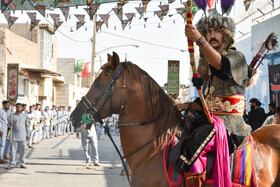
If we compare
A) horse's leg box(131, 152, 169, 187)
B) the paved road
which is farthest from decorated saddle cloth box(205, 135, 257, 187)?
the paved road

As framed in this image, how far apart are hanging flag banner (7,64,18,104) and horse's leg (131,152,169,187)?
11266mm

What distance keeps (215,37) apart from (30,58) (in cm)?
2783

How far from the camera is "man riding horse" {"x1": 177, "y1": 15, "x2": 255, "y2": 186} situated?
3.14 metres

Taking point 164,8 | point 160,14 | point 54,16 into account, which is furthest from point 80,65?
point 164,8

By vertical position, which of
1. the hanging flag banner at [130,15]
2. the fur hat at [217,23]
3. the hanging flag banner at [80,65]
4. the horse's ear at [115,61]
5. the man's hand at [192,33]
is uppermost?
the hanging flag banner at [80,65]

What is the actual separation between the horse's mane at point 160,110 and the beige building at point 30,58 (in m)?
18.3

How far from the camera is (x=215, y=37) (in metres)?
3.50

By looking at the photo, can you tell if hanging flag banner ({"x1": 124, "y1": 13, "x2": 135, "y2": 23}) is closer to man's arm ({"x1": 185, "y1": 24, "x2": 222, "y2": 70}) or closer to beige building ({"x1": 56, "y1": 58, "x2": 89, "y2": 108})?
man's arm ({"x1": 185, "y1": 24, "x2": 222, "y2": 70})

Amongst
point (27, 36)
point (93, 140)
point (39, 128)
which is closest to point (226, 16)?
point (93, 140)

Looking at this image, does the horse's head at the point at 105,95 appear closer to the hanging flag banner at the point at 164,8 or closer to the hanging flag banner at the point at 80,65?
the hanging flag banner at the point at 164,8

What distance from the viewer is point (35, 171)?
436 inches

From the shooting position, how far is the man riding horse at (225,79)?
3.14 metres

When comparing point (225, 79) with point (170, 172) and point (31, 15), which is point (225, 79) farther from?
point (31, 15)

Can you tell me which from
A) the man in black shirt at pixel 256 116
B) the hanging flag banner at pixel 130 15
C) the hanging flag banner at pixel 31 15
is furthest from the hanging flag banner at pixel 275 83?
the hanging flag banner at pixel 31 15
